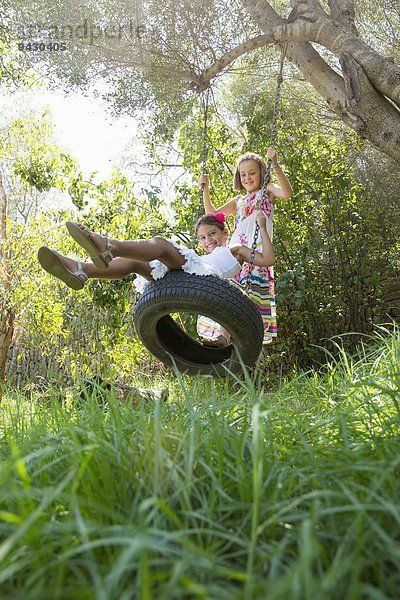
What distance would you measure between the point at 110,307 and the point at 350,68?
258 centimetres

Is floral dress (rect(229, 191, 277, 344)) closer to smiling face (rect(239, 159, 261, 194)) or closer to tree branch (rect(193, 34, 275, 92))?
smiling face (rect(239, 159, 261, 194))

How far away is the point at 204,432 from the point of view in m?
1.71

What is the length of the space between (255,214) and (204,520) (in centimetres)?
279

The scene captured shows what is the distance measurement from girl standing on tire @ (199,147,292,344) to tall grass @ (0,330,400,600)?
81.7 inches

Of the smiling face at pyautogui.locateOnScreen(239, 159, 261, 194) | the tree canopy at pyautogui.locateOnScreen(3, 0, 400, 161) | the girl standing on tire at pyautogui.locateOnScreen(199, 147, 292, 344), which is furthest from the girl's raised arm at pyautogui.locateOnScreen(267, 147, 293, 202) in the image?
the tree canopy at pyautogui.locateOnScreen(3, 0, 400, 161)

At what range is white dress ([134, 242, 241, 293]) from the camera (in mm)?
2796

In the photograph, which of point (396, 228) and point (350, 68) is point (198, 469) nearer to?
point (350, 68)

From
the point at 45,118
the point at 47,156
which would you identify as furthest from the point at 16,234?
the point at 45,118

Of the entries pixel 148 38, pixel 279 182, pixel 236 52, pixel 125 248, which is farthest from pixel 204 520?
pixel 148 38

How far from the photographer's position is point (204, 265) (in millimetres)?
2822

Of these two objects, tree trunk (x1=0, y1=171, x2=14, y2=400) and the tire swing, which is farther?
tree trunk (x1=0, y1=171, x2=14, y2=400)

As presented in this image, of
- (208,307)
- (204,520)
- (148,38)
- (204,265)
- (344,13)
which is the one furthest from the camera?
(148,38)

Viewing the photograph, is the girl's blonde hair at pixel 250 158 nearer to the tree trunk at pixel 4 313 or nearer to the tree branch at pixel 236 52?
the tree branch at pixel 236 52

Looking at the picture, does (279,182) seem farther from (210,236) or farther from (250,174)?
(210,236)
